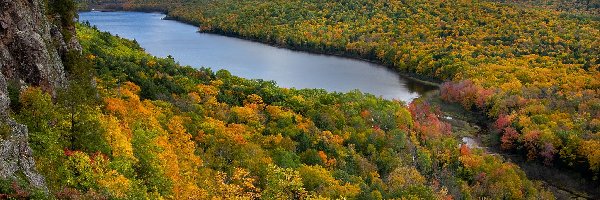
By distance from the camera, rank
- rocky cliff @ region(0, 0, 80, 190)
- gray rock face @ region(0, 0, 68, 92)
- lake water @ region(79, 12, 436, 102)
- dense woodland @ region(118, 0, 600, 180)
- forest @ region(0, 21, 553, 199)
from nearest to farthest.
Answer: rocky cliff @ region(0, 0, 80, 190), forest @ region(0, 21, 553, 199), gray rock face @ region(0, 0, 68, 92), dense woodland @ region(118, 0, 600, 180), lake water @ region(79, 12, 436, 102)

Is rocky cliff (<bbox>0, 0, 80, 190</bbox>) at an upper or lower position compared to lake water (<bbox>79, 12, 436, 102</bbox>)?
upper

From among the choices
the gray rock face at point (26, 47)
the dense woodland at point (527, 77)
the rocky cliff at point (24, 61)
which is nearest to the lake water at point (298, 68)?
the dense woodland at point (527, 77)

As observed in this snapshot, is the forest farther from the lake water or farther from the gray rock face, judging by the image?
the lake water

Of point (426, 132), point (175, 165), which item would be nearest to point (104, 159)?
point (175, 165)

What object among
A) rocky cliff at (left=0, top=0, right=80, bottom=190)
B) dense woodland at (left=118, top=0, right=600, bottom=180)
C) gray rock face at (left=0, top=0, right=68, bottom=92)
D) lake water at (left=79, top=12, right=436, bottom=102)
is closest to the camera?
rocky cliff at (left=0, top=0, right=80, bottom=190)

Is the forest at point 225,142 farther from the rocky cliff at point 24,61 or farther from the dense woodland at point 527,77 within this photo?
the dense woodland at point 527,77

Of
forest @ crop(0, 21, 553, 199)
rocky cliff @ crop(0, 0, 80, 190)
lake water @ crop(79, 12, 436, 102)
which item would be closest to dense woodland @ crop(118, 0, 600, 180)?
lake water @ crop(79, 12, 436, 102)

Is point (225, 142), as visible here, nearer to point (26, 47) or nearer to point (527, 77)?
point (26, 47)

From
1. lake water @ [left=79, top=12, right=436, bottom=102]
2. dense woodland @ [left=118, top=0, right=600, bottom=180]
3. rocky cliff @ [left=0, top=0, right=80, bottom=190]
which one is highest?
rocky cliff @ [left=0, top=0, right=80, bottom=190]
